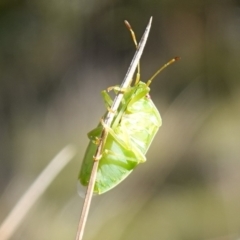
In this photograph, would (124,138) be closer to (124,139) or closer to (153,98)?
(124,139)

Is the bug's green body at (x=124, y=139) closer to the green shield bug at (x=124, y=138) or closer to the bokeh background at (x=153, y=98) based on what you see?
the green shield bug at (x=124, y=138)

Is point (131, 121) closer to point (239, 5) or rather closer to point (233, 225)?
point (233, 225)

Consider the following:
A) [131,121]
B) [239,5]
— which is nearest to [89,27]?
[239,5]

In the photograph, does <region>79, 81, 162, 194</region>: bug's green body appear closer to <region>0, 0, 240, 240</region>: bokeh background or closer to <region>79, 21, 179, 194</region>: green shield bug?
<region>79, 21, 179, 194</region>: green shield bug

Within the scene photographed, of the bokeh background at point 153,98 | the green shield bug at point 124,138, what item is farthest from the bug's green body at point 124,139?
the bokeh background at point 153,98

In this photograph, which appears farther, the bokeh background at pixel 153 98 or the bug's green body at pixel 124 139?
the bokeh background at pixel 153 98

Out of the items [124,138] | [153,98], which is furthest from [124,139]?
[153,98]

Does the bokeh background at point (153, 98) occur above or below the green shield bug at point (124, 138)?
above
